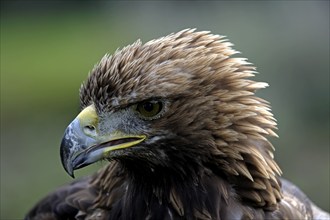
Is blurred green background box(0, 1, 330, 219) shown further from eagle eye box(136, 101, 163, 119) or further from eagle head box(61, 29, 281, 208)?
eagle eye box(136, 101, 163, 119)

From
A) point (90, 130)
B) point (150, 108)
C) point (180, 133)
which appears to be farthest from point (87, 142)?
point (180, 133)

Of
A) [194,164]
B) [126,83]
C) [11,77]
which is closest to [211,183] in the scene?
[194,164]

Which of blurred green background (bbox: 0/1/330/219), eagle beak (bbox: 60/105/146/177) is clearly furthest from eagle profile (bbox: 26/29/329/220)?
blurred green background (bbox: 0/1/330/219)

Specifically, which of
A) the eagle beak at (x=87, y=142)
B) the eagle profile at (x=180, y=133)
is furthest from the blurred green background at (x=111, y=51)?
the eagle beak at (x=87, y=142)

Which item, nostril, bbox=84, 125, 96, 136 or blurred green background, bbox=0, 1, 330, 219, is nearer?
nostril, bbox=84, 125, 96, 136

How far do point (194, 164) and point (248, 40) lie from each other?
24.2 ft

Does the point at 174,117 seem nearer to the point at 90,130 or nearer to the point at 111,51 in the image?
the point at 90,130

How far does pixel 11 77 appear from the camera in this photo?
13.3 meters

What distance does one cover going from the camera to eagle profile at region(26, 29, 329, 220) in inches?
166

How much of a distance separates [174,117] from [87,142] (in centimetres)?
46

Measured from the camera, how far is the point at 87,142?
422cm

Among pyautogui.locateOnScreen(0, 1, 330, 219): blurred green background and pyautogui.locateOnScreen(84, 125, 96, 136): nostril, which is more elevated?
pyautogui.locateOnScreen(84, 125, 96, 136): nostril

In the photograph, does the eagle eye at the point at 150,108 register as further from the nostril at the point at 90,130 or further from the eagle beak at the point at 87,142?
the nostril at the point at 90,130

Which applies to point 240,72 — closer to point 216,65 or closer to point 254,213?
point 216,65
